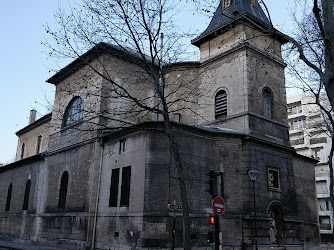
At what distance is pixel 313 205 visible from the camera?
21.8m

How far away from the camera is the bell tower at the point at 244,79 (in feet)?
62.5

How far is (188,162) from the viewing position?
1639 centimetres

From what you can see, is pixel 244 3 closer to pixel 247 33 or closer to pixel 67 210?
pixel 247 33

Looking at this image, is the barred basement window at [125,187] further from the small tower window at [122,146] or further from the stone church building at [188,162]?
the small tower window at [122,146]

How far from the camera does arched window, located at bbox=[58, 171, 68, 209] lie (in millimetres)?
20869

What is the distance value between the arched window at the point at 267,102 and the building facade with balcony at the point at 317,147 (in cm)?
1830

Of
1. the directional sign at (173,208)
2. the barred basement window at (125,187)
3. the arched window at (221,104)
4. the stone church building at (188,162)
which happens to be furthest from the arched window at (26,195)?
the arched window at (221,104)

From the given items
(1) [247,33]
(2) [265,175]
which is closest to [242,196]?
(2) [265,175]

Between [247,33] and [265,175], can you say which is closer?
[265,175]

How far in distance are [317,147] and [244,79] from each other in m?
30.4

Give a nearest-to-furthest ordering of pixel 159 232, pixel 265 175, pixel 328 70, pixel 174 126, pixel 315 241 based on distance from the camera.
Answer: pixel 328 70 < pixel 159 232 < pixel 174 126 < pixel 265 175 < pixel 315 241

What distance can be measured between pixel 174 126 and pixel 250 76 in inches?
238

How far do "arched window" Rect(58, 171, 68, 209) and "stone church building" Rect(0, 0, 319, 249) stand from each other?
0.20ft

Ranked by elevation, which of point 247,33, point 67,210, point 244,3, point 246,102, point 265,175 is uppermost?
point 244,3
